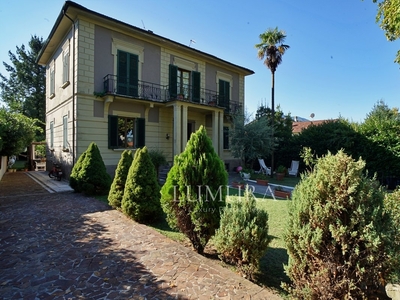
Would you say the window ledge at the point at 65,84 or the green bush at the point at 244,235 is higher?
the window ledge at the point at 65,84

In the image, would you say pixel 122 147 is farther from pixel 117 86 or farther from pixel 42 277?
pixel 42 277

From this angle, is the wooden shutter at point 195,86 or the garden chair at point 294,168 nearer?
the wooden shutter at point 195,86

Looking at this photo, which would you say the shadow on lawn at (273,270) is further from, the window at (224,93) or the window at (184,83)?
the window at (224,93)

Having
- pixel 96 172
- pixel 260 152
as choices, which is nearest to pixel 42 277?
pixel 96 172

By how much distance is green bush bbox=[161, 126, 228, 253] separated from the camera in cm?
391

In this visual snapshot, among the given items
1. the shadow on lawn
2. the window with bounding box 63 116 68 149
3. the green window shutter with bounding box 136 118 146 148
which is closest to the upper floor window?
the green window shutter with bounding box 136 118 146 148

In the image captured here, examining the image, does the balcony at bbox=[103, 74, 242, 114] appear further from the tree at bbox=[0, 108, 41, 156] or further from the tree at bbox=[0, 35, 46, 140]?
the tree at bbox=[0, 35, 46, 140]

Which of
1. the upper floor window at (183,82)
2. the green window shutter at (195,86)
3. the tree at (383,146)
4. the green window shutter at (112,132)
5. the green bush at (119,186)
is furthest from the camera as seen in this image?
the green window shutter at (195,86)

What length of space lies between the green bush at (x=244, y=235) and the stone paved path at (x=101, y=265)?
0.25 metres

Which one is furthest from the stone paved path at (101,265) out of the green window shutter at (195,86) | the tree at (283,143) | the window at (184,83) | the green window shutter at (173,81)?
the tree at (283,143)

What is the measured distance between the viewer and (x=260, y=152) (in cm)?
1456

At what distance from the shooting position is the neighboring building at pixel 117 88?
34.9 ft

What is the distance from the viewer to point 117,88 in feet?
37.3

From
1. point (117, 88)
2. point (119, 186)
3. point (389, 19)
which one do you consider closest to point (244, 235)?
point (119, 186)
